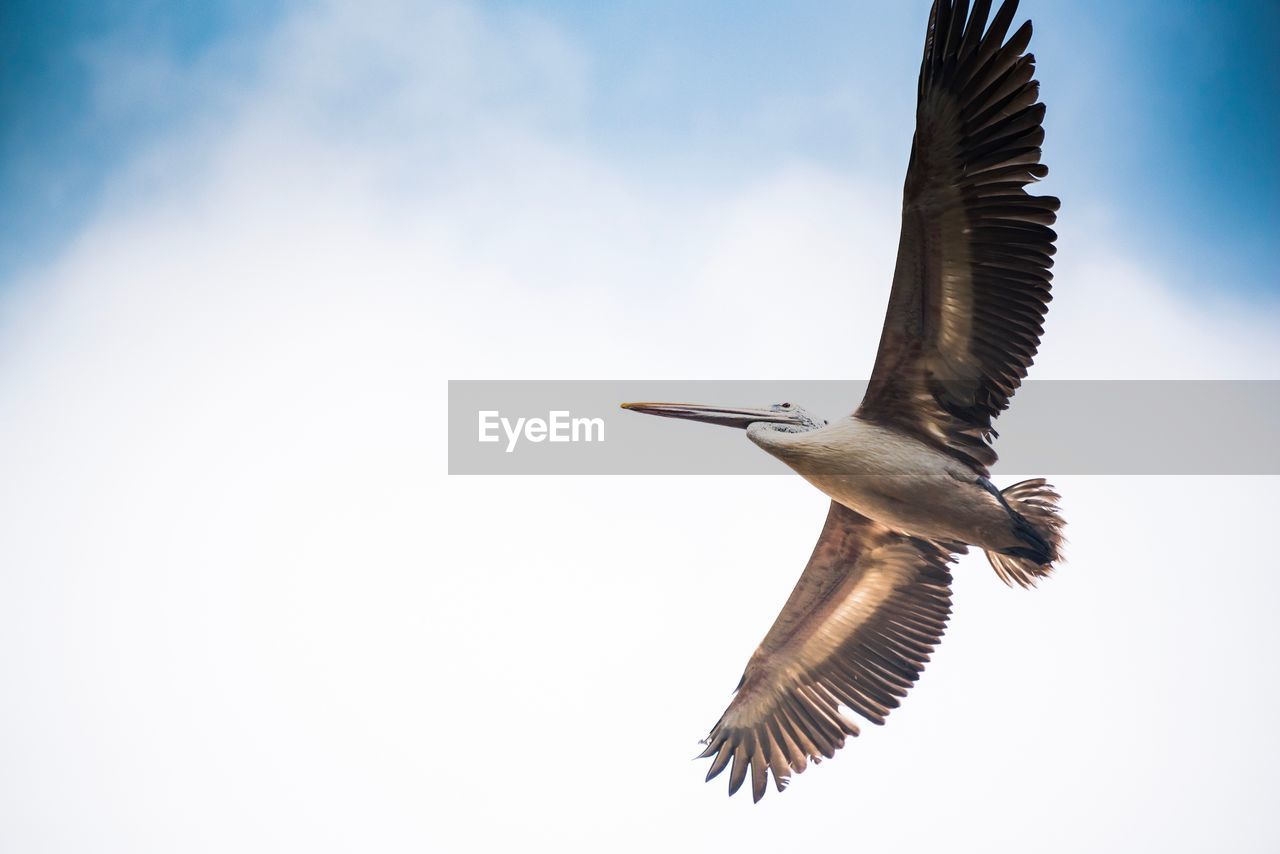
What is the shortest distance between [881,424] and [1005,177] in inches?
73.1

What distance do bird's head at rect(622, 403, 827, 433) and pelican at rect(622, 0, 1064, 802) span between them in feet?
0.04

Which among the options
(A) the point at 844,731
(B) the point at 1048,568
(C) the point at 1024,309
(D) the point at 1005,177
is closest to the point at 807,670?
(A) the point at 844,731

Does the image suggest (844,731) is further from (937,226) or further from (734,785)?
(937,226)

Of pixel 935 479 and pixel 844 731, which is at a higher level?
pixel 935 479

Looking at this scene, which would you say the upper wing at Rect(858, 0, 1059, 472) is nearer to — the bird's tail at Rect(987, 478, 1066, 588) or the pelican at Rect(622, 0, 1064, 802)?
the pelican at Rect(622, 0, 1064, 802)

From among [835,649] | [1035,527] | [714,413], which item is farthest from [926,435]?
[835,649]

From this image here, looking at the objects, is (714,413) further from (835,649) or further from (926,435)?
(835,649)

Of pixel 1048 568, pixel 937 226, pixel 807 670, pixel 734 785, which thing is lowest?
pixel 734 785

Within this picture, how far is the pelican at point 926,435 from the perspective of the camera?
21.0 feet

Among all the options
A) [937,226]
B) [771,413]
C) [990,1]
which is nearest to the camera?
[990,1]

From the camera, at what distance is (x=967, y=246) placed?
A: 6.73 meters

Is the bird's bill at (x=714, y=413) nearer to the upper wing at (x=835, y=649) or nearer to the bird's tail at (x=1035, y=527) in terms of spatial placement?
the upper wing at (x=835, y=649)

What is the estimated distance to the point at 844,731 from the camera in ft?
28.1

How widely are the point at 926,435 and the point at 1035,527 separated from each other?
95 centimetres
